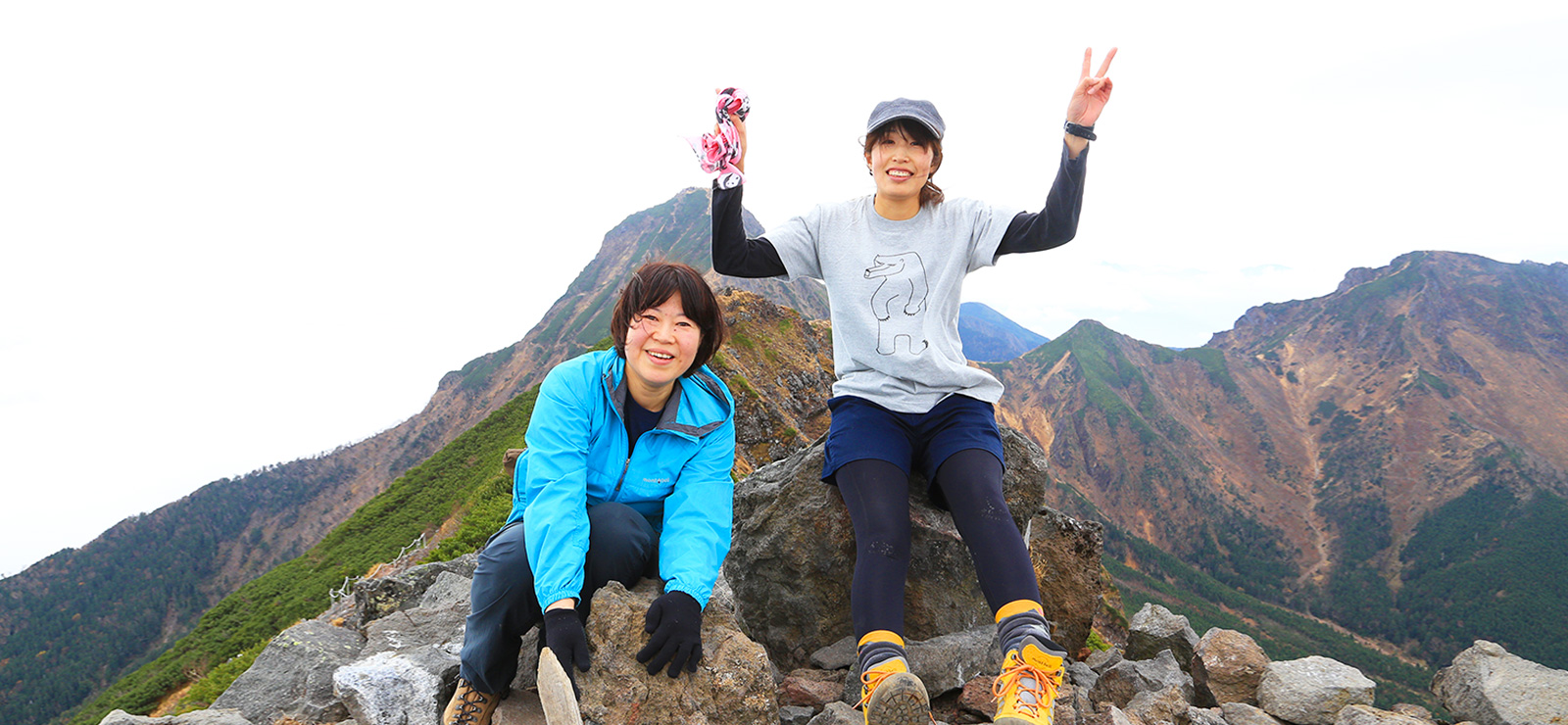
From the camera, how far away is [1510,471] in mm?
156625

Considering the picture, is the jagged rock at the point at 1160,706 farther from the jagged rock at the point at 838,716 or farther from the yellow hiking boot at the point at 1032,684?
the jagged rock at the point at 838,716

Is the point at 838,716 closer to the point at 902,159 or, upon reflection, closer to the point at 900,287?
the point at 900,287

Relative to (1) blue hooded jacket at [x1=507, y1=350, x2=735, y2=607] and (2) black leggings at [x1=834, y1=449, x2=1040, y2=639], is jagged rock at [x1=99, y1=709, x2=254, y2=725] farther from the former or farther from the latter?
(2) black leggings at [x1=834, y1=449, x2=1040, y2=639]

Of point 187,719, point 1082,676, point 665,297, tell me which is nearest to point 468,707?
point 665,297

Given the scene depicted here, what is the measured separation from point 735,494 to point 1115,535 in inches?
6712

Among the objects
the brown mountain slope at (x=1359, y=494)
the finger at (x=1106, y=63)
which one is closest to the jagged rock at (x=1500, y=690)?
the finger at (x=1106, y=63)

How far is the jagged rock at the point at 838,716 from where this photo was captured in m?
3.62

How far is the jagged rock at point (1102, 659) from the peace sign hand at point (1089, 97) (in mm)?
4133

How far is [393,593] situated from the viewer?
6.83 m

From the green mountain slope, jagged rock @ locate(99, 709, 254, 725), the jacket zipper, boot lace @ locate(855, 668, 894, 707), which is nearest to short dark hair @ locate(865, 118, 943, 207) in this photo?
the jacket zipper

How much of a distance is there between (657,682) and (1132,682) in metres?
3.64

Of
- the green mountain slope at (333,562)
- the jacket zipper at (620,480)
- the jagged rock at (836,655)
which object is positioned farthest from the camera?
the green mountain slope at (333,562)

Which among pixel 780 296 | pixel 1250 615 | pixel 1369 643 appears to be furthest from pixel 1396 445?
pixel 780 296

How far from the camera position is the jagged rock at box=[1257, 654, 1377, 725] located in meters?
4.86
